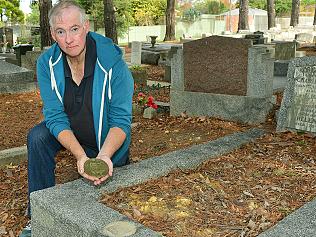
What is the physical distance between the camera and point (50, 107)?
295cm

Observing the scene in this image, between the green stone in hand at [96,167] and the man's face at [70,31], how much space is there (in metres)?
0.74

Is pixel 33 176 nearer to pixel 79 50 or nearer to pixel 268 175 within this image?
pixel 79 50

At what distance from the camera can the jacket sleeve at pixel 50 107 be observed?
288cm

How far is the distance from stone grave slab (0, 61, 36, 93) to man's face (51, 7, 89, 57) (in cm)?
601

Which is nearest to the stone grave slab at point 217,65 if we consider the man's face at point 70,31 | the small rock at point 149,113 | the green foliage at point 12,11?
the small rock at point 149,113

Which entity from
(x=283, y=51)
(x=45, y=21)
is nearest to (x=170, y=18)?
(x=283, y=51)

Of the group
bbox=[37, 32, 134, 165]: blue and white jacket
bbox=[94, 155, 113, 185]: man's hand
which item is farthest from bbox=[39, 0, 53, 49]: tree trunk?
bbox=[94, 155, 113, 185]: man's hand

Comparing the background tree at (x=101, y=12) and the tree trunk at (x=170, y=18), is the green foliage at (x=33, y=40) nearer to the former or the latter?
the background tree at (x=101, y=12)

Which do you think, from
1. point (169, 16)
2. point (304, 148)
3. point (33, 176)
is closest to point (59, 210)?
point (33, 176)

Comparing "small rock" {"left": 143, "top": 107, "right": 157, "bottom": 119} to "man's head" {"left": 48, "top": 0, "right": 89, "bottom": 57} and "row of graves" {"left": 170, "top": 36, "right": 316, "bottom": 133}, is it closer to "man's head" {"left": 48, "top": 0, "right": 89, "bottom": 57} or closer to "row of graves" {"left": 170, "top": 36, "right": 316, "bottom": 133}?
"row of graves" {"left": 170, "top": 36, "right": 316, "bottom": 133}

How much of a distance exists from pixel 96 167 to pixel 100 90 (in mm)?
585

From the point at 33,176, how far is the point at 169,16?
88.2 ft

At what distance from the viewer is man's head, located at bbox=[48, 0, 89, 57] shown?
105 inches

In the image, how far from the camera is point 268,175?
10.7 feet
